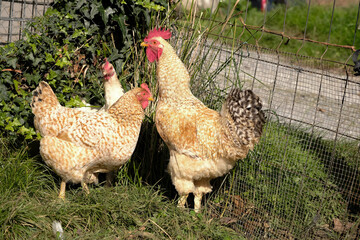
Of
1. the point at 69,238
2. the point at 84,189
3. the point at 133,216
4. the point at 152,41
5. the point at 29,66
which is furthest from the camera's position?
the point at 29,66

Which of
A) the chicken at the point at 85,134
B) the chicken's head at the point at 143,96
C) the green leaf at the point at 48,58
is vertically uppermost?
the green leaf at the point at 48,58

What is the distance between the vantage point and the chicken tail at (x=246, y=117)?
349 centimetres

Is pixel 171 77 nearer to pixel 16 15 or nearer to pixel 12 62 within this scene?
pixel 12 62

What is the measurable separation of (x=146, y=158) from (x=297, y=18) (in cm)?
872

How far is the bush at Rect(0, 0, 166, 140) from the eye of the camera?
4438 millimetres

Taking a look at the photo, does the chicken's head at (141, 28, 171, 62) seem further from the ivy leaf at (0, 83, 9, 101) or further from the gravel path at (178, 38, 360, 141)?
the ivy leaf at (0, 83, 9, 101)

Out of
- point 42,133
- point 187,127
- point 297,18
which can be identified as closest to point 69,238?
point 42,133

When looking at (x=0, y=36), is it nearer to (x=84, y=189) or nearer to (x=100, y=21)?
(x=100, y=21)

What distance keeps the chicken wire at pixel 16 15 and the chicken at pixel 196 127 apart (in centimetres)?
173

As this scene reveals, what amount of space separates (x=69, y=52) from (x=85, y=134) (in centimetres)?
123

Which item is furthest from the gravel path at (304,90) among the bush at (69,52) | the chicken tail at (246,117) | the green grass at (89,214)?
the green grass at (89,214)

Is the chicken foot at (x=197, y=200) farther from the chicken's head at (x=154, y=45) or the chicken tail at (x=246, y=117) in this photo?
the chicken's head at (x=154, y=45)

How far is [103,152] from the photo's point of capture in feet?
12.6

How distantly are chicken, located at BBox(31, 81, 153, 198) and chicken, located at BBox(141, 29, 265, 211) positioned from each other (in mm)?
293
